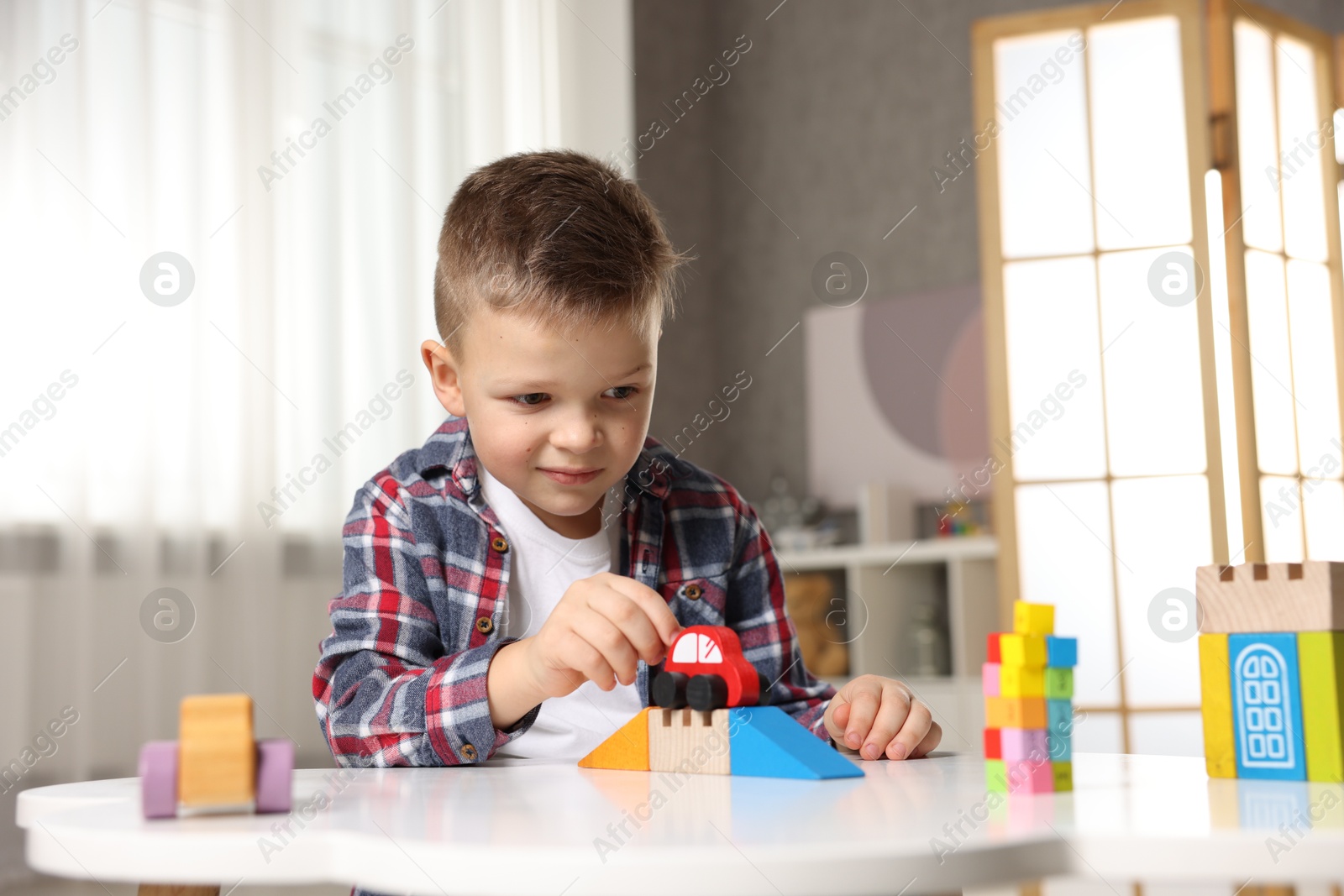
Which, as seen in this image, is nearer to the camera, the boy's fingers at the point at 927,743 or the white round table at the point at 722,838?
the white round table at the point at 722,838

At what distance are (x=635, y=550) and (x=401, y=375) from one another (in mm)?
1804

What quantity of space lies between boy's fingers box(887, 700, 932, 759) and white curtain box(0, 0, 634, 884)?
187 centimetres

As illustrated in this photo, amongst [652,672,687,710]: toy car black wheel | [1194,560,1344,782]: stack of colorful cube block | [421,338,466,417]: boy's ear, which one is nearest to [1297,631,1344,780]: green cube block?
[1194,560,1344,782]: stack of colorful cube block

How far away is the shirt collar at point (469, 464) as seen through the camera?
1083mm

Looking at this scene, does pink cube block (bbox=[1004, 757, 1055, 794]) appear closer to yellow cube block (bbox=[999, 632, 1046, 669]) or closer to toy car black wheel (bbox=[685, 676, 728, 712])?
yellow cube block (bbox=[999, 632, 1046, 669])

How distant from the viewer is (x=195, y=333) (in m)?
2.47

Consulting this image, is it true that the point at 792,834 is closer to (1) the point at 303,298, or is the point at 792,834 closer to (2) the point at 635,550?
(2) the point at 635,550

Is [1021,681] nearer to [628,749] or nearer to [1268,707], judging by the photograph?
[1268,707]

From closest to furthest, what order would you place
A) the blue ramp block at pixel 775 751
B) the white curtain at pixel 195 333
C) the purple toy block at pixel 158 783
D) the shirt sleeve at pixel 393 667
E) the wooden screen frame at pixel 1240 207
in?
the purple toy block at pixel 158 783 → the blue ramp block at pixel 775 751 → the shirt sleeve at pixel 393 667 → the white curtain at pixel 195 333 → the wooden screen frame at pixel 1240 207

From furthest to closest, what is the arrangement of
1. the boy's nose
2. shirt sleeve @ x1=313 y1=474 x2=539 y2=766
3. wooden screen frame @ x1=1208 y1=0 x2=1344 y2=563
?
wooden screen frame @ x1=1208 y1=0 x2=1344 y2=563 < the boy's nose < shirt sleeve @ x1=313 y1=474 x2=539 y2=766

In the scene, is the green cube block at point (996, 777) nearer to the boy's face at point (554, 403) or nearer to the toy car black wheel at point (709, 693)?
the toy car black wheel at point (709, 693)

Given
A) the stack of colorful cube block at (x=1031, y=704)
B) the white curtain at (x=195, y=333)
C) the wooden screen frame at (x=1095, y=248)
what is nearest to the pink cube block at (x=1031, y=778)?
the stack of colorful cube block at (x=1031, y=704)

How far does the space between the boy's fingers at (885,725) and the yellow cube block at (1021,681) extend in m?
0.22

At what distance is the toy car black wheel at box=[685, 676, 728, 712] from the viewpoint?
741 mm
